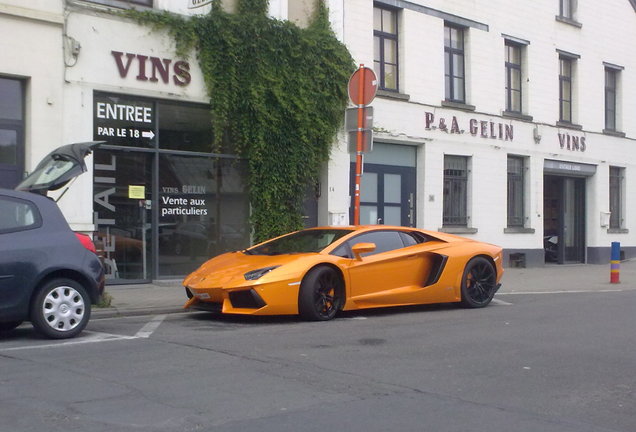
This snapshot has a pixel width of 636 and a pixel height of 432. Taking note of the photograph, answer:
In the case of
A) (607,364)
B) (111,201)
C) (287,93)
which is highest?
(287,93)

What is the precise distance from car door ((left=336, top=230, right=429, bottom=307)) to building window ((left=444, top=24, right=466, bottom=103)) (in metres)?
9.76

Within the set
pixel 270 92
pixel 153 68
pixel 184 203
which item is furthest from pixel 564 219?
pixel 153 68

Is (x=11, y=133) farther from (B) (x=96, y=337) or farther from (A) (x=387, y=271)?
(A) (x=387, y=271)

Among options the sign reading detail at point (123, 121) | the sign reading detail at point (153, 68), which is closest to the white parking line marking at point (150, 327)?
the sign reading detail at point (123, 121)

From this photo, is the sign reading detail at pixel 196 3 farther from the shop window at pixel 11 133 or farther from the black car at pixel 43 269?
the black car at pixel 43 269

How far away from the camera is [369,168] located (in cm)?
1850

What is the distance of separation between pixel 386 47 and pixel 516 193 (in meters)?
6.03

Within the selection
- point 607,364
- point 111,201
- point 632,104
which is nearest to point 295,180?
point 111,201

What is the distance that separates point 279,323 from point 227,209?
21.2ft

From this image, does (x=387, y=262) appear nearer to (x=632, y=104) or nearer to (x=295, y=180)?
(x=295, y=180)

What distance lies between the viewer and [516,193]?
72.8 ft

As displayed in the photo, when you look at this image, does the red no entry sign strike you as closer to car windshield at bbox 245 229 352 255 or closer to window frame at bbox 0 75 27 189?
car windshield at bbox 245 229 352 255

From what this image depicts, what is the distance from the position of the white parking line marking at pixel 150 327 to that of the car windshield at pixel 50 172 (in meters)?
1.96

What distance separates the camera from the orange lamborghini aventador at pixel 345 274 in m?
9.73
